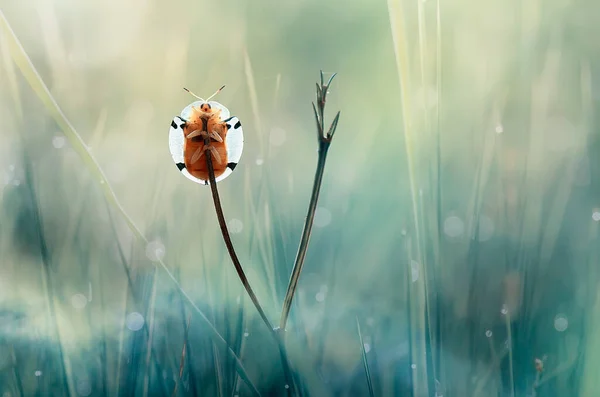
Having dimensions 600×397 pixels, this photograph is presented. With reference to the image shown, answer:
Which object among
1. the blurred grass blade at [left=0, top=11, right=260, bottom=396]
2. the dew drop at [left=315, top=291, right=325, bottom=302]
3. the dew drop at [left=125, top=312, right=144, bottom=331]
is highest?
the blurred grass blade at [left=0, top=11, right=260, bottom=396]

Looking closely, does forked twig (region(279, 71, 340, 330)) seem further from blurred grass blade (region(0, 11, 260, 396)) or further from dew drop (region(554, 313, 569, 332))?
dew drop (region(554, 313, 569, 332))

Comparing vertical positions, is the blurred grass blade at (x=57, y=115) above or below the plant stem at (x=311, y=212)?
above

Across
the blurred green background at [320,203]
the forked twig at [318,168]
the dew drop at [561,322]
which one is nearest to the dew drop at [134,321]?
the blurred green background at [320,203]

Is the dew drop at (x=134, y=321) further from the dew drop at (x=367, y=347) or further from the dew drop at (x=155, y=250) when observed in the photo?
the dew drop at (x=367, y=347)

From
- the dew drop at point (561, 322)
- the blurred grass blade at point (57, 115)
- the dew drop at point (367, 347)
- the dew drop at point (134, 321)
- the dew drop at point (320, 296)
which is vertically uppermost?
the blurred grass blade at point (57, 115)

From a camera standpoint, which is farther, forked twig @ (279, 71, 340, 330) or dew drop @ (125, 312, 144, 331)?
dew drop @ (125, 312, 144, 331)

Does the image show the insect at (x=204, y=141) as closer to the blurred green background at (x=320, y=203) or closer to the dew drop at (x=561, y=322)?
the blurred green background at (x=320, y=203)

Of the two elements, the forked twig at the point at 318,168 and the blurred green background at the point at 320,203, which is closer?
the forked twig at the point at 318,168

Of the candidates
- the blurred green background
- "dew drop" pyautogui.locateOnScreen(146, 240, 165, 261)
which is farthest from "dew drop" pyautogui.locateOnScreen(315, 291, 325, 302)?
"dew drop" pyautogui.locateOnScreen(146, 240, 165, 261)
